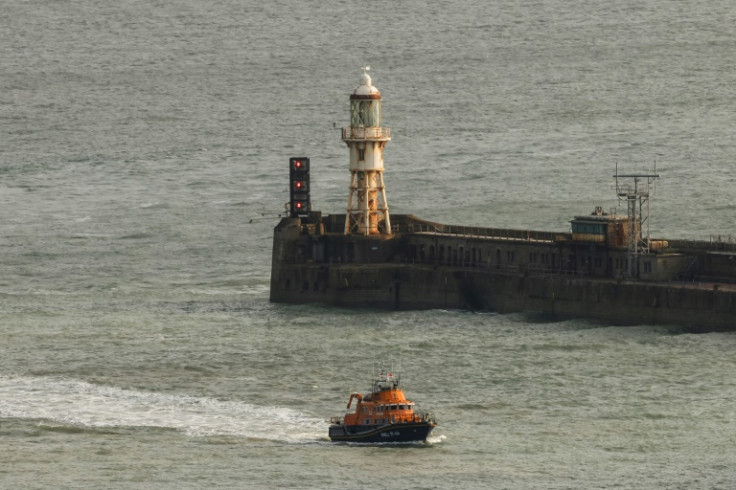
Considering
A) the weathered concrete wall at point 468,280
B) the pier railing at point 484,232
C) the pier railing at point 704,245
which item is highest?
the pier railing at point 484,232

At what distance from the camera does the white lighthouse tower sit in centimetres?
13450

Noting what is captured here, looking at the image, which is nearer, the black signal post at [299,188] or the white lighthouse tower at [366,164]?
the white lighthouse tower at [366,164]

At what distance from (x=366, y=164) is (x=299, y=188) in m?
4.18

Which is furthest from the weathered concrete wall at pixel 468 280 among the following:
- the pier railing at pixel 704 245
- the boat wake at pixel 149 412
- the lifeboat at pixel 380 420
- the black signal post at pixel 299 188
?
the lifeboat at pixel 380 420

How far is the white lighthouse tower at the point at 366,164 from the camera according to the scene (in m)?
134

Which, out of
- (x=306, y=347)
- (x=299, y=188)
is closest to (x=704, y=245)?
(x=306, y=347)

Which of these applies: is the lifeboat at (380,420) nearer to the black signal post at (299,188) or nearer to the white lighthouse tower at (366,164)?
the white lighthouse tower at (366,164)

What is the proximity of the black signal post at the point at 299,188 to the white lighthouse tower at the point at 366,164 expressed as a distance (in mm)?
2600

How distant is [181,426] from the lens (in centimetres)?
9469

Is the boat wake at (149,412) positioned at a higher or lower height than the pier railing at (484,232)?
lower

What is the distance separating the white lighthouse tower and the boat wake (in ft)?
110

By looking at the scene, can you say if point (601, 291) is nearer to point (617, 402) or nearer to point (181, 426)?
point (617, 402)

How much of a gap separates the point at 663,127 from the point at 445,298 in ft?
227

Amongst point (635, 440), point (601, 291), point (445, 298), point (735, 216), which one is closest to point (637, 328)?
point (601, 291)
